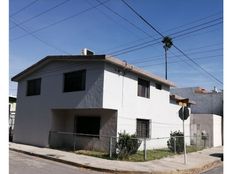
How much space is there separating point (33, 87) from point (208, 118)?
14.0 metres

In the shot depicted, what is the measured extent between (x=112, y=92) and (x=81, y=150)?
3.79 metres

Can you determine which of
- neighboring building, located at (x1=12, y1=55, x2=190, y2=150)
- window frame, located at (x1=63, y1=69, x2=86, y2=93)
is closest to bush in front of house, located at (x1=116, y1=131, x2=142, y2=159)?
neighboring building, located at (x1=12, y1=55, x2=190, y2=150)

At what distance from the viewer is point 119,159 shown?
13719 millimetres

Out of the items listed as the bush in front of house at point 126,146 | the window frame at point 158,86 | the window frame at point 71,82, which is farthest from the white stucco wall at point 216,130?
the window frame at point 71,82

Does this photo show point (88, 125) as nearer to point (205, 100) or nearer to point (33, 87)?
point (33, 87)

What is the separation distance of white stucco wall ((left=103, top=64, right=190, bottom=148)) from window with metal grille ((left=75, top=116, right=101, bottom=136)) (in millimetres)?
1570

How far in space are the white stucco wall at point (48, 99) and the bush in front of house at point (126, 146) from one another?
2.30 metres

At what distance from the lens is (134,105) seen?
17.8 m

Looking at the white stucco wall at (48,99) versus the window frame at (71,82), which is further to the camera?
the window frame at (71,82)

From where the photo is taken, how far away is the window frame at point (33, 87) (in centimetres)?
2058

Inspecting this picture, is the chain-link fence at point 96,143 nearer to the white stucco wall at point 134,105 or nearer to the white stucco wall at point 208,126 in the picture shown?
the white stucco wall at point 134,105

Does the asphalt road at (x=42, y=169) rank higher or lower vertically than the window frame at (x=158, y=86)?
lower

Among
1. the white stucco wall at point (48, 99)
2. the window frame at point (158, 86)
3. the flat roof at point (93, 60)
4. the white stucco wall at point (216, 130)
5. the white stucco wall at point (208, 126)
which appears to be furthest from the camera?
the white stucco wall at point (216, 130)
